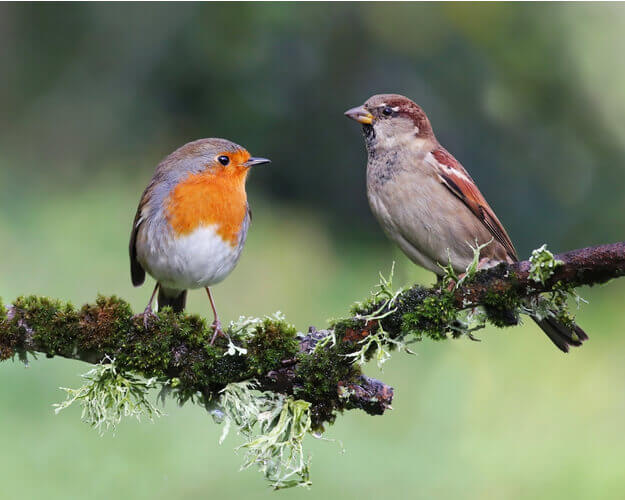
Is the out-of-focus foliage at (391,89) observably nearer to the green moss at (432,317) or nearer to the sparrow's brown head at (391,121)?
the sparrow's brown head at (391,121)

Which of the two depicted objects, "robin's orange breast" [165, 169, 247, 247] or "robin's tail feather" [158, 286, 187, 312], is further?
"robin's tail feather" [158, 286, 187, 312]

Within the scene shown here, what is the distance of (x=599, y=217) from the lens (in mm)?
6359

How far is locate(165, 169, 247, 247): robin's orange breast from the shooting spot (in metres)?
3.55

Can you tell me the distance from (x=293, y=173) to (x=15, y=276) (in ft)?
7.03

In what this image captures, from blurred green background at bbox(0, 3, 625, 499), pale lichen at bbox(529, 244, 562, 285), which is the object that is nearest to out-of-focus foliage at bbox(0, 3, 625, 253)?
blurred green background at bbox(0, 3, 625, 499)

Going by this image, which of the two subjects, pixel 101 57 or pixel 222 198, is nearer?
pixel 222 198

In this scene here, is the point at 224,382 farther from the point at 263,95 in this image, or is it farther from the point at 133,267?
the point at 263,95

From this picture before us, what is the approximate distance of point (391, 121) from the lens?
3941 millimetres

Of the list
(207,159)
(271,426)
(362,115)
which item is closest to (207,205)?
(207,159)

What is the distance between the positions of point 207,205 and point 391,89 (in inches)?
125

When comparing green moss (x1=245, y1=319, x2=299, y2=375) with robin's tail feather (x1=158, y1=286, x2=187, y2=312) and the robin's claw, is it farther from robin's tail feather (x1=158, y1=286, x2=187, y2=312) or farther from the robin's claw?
robin's tail feather (x1=158, y1=286, x2=187, y2=312)

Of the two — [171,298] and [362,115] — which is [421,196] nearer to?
[362,115]

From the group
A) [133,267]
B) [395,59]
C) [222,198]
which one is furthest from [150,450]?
[395,59]

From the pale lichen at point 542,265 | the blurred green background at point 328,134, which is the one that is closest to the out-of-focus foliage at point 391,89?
the blurred green background at point 328,134
